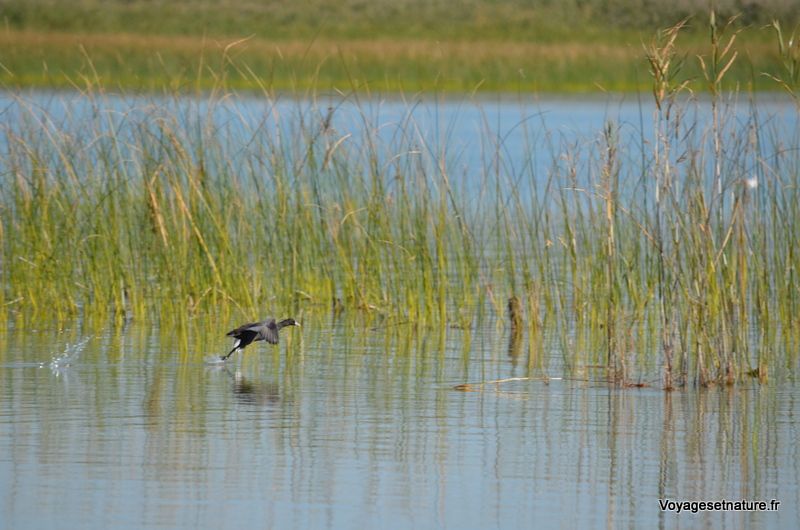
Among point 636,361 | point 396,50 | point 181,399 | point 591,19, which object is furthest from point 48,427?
point 591,19

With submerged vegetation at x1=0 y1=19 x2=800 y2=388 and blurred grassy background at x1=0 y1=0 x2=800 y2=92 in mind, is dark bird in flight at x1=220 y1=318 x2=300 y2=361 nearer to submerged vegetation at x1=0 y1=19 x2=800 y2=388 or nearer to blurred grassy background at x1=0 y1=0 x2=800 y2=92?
submerged vegetation at x1=0 y1=19 x2=800 y2=388

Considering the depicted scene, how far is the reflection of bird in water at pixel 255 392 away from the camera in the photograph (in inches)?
233

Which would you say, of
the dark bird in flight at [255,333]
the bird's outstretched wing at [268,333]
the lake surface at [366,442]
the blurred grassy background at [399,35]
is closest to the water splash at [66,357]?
the lake surface at [366,442]

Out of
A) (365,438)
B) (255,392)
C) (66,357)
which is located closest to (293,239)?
(66,357)

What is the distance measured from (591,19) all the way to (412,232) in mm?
29503

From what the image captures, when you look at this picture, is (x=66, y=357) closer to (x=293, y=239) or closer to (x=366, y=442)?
(x=293, y=239)

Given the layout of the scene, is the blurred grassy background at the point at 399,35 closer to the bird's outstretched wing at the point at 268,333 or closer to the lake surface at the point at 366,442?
the bird's outstretched wing at the point at 268,333

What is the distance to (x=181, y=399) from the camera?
5.93 meters

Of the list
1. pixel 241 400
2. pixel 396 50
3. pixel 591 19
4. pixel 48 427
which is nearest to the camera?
pixel 48 427

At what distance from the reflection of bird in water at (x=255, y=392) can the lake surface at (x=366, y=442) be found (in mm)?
16

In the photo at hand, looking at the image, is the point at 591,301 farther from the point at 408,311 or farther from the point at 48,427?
the point at 48,427

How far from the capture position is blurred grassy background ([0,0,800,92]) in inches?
1214

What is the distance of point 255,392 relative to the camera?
20.0ft

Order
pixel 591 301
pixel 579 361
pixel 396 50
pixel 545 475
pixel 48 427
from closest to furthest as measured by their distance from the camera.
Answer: pixel 545 475 < pixel 48 427 < pixel 579 361 < pixel 591 301 < pixel 396 50
